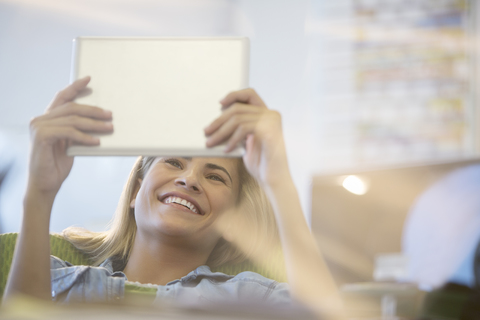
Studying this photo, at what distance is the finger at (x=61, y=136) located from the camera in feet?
1.66

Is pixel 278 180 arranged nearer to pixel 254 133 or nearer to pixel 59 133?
pixel 254 133

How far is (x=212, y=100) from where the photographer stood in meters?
0.51

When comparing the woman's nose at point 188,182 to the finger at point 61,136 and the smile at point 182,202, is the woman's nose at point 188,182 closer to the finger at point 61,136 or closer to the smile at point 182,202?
the smile at point 182,202

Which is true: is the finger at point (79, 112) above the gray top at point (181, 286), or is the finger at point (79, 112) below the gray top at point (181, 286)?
above

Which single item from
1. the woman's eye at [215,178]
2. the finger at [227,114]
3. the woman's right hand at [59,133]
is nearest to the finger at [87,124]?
the woman's right hand at [59,133]

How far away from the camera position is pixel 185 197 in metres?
0.69

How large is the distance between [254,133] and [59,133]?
10.4 inches

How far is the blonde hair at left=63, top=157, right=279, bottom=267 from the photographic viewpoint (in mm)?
659

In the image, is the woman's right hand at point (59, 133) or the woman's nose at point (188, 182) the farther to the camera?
the woman's nose at point (188, 182)

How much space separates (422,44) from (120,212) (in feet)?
2.51

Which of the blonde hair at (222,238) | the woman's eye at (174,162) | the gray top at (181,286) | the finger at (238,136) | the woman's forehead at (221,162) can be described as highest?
the woman's forehead at (221,162)

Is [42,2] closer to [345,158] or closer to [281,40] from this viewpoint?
[281,40]

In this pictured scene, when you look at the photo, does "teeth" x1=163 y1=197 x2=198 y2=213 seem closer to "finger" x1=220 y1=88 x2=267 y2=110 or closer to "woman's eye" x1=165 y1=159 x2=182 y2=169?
"woman's eye" x1=165 y1=159 x2=182 y2=169

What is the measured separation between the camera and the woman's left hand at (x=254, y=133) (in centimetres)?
50
